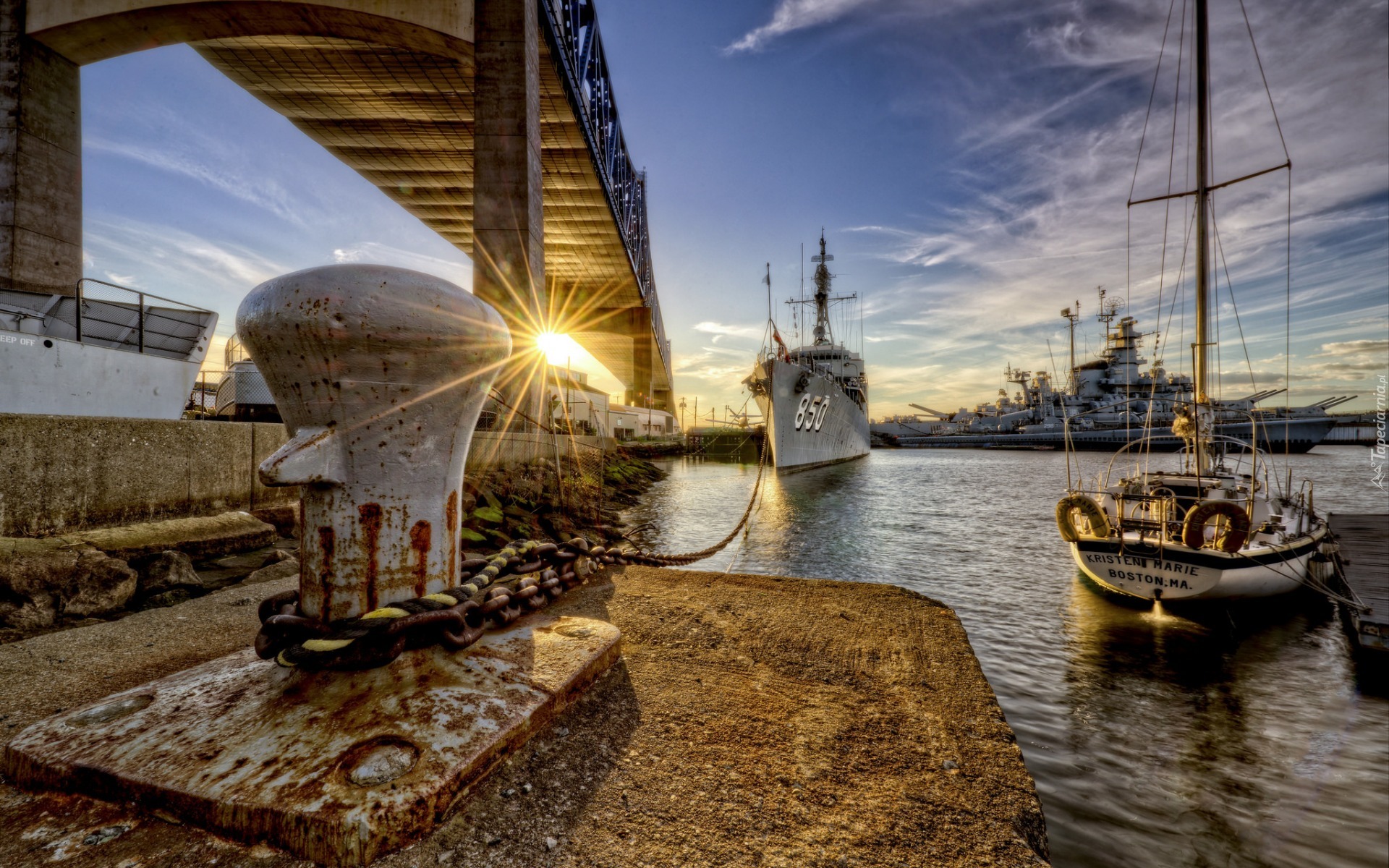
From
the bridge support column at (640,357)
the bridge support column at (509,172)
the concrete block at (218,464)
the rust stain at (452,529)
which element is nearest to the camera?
the rust stain at (452,529)

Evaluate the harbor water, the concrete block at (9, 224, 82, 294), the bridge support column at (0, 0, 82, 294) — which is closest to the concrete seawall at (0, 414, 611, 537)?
the harbor water

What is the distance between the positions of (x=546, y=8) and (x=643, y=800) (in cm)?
1825

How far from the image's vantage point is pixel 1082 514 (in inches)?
273

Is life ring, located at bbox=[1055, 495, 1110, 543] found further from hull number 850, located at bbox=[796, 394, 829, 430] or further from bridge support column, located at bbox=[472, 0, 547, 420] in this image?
hull number 850, located at bbox=[796, 394, 829, 430]

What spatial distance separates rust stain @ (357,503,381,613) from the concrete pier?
2.00ft

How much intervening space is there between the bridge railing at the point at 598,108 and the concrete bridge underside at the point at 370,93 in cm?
56

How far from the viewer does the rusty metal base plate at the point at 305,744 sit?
44.9 inches

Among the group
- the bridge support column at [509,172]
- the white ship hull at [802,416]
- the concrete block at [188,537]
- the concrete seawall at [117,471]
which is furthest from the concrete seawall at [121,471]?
the white ship hull at [802,416]

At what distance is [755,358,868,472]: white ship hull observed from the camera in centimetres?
2311

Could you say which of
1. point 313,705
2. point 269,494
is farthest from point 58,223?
point 313,705

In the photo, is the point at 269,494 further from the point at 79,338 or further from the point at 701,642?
the point at 701,642

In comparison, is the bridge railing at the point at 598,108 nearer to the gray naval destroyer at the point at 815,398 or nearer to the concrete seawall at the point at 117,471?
the gray naval destroyer at the point at 815,398

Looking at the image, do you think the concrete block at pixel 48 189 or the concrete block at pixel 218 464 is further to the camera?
the concrete block at pixel 48 189

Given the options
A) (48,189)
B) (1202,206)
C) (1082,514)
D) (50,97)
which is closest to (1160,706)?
(1082,514)
